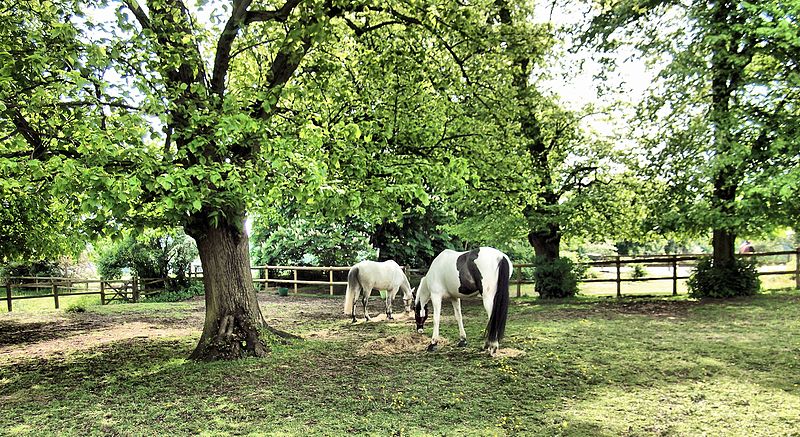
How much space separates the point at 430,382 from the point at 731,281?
11283mm

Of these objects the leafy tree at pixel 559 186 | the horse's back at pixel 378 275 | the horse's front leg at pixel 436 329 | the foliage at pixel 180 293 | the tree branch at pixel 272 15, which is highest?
the tree branch at pixel 272 15

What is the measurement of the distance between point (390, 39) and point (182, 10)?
11.9 ft

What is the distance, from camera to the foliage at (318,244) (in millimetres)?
21141

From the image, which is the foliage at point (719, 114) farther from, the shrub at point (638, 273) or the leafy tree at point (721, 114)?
the shrub at point (638, 273)

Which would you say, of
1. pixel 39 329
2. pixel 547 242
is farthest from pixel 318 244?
pixel 39 329

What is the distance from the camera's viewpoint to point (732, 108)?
37.9ft

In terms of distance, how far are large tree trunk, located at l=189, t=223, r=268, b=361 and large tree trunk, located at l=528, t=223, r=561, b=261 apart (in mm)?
10288

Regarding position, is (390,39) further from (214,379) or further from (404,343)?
(214,379)

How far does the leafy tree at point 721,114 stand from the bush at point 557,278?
298cm

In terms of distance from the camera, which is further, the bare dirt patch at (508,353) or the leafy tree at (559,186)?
the leafy tree at (559,186)

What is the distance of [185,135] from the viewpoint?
Answer: 612 centimetres

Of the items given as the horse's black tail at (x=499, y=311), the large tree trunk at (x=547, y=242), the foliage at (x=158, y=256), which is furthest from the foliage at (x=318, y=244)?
the horse's black tail at (x=499, y=311)

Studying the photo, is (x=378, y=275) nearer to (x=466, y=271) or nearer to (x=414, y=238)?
(x=466, y=271)

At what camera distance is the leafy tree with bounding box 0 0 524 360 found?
5562 millimetres
